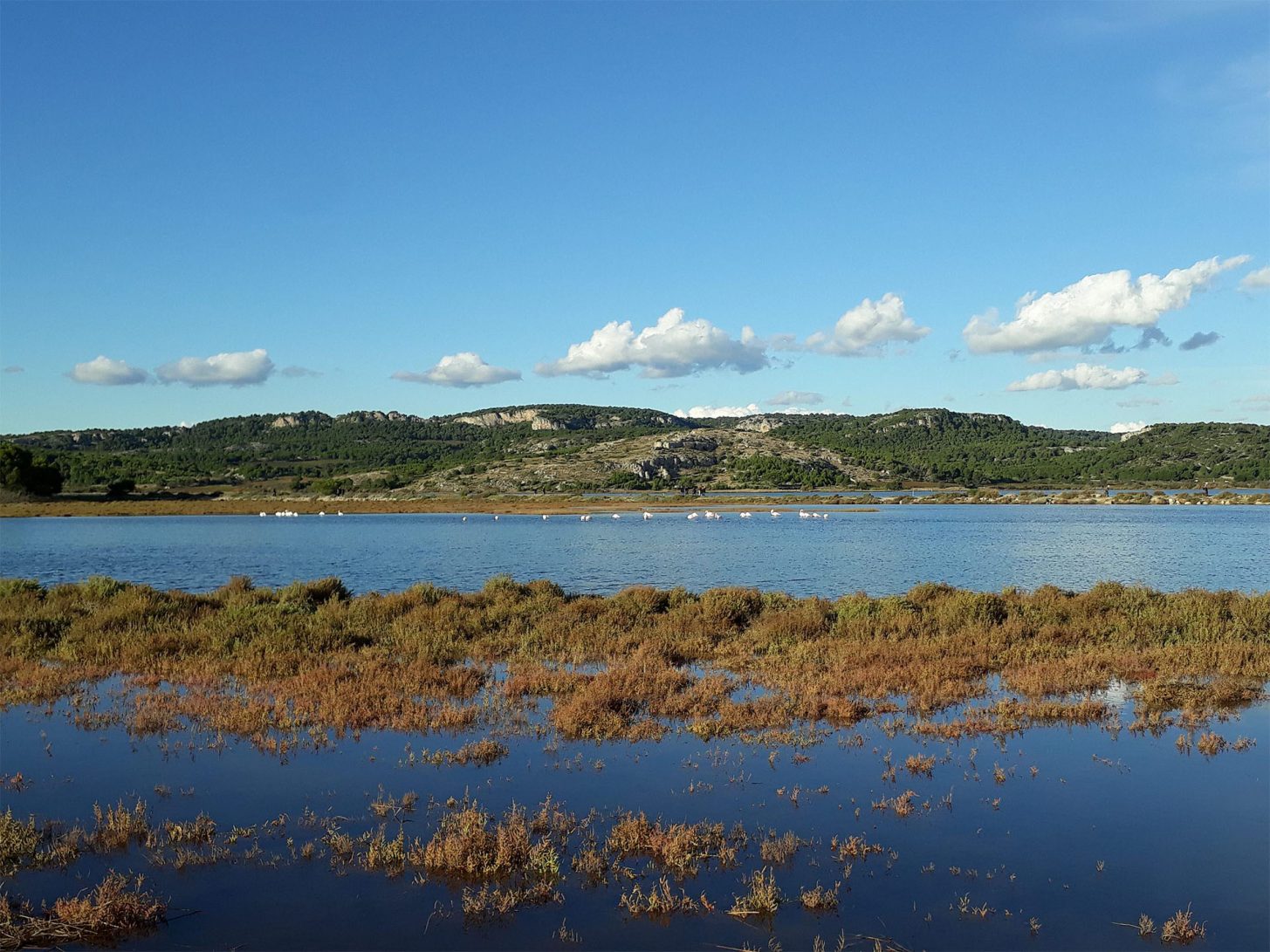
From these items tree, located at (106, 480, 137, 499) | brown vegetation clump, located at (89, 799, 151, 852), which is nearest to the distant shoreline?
tree, located at (106, 480, 137, 499)

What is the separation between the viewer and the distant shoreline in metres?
125

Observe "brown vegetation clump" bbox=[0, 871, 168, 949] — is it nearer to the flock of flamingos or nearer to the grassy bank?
the grassy bank

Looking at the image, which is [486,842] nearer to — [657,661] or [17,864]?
[17,864]

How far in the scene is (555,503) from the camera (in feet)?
482

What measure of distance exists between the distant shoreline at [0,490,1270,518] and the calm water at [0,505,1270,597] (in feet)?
78.2

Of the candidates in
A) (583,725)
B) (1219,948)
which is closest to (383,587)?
(583,725)

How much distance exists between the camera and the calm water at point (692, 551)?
42156mm

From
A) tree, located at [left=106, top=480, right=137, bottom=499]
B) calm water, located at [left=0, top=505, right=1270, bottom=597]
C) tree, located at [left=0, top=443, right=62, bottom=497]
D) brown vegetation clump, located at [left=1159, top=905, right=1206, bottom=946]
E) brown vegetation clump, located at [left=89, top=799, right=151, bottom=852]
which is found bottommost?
calm water, located at [left=0, top=505, right=1270, bottom=597]

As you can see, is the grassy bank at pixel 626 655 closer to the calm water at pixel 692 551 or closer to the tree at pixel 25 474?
the calm water at pixel 692 551

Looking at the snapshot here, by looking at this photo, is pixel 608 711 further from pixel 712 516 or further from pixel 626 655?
pixel 712 516

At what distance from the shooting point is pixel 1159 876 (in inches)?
369

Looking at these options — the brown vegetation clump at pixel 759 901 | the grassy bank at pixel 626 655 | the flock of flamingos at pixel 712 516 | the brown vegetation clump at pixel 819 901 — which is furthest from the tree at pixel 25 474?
the brown vegetation clump at pixel 819 901

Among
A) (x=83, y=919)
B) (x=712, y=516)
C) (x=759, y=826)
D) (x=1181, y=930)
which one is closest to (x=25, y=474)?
(x=712, y=516)

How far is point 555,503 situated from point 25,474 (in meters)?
81.1
